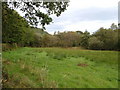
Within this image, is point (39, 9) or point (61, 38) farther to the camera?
point (61, 38)

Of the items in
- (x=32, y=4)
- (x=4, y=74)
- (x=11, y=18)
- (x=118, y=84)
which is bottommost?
(x=118, y=84)

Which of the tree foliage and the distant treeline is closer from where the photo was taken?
the tree foliage

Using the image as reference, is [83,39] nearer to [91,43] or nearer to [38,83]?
[91,43]

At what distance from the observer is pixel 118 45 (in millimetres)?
39094

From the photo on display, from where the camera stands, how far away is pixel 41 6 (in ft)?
30.2

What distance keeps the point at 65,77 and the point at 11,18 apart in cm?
525

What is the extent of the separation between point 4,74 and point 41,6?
4336 millimetres

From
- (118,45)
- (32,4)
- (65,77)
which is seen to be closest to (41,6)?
(32,4)

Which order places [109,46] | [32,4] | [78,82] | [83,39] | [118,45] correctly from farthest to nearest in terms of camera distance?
[83,39], [109,46], [118,45], [32,4], [78,82]

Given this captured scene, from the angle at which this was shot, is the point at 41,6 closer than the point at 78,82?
No

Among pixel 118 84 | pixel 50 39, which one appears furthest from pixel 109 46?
pixel 118 84

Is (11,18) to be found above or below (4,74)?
above

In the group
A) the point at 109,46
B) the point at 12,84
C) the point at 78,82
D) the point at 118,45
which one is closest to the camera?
the point at 12,84

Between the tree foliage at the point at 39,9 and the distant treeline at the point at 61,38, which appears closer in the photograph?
the tree foliage at the point at 39,9
